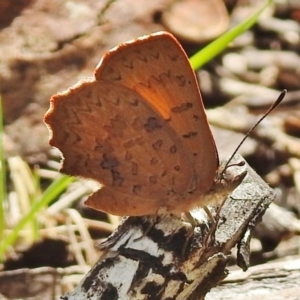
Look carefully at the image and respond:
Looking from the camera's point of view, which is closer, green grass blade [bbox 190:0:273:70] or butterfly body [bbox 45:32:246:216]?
butterfly body [bbox 45:32:246:216]

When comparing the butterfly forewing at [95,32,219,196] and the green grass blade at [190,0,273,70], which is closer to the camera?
the butterfly forewing at [95,32,219,196]

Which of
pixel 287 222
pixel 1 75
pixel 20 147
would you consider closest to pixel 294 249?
pixel 287 222

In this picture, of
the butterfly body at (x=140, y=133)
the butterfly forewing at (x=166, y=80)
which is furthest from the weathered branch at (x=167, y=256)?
the butterfly forewing at (x=166, y=80)

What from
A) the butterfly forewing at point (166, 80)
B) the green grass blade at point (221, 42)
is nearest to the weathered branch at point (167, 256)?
the butterfly forewing at point (166, 80)

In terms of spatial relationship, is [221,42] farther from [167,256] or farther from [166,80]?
[167,256]

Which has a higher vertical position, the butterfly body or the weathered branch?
the butterfly body

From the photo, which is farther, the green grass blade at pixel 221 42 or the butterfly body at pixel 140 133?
the green grass blade at pixel 221 42

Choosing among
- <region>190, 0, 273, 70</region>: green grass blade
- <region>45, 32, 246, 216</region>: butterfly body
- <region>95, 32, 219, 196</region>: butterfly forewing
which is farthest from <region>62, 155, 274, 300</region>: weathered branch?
<region>190, 0, 273, 70</region>: green grass blade

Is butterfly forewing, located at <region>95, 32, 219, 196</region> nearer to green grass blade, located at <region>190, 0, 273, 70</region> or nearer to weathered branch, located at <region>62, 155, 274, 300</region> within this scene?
weathered branch, located at <region>62, 155, 274, 300</region>

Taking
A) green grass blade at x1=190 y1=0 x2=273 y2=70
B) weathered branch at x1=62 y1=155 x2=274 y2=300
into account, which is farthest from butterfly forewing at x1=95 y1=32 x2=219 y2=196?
green grass blade at x1=190 y1=0 x2=273 y2=70

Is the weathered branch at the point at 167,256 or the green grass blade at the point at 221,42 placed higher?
the green grass blade at the point at 221,42

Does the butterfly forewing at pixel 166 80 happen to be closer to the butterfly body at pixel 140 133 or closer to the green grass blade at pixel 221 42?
the butterfly body at pixel 140 133

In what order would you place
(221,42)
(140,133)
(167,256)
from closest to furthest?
(167,256), (140,133), (221,42)

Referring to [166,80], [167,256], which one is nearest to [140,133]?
[166,80]
